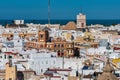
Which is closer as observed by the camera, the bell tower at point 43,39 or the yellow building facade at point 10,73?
the yellow building facade at point 10,73

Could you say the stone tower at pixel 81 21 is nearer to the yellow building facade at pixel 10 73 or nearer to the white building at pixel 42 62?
the white building at pixel 42 62

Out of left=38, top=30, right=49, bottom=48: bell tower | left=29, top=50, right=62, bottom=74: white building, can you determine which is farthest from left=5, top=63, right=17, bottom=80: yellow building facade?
left=38, top=30, right=49, bottom=48: bell tower

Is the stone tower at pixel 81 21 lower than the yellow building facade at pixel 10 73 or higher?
higher

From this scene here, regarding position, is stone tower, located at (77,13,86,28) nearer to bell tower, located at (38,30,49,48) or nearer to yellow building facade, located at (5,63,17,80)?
bell tower, located at (38,30,49,48)

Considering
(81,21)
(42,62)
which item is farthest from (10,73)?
(81,21)

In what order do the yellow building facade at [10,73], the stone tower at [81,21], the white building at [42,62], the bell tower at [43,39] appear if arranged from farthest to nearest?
1. the stone tower at [81,21]
2. the bell tower at [43,39]
3. the white building at [42,62]
4. the yellow building facade at [10,73]

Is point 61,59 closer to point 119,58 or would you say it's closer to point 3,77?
point 119,58

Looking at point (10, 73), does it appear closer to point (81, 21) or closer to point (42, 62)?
point (42, 62)

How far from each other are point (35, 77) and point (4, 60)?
828cm

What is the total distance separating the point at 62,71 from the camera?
3512 centimetres

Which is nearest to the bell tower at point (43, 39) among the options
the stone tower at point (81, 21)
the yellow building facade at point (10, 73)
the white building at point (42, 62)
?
the white building at point (42, 62)

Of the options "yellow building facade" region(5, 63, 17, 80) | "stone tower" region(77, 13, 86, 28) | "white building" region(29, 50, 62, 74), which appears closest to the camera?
"yellow building facade" region(5, 63, 17, 80)

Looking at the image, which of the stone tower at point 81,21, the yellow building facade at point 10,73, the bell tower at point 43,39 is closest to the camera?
the yellow building facade at point 10,73

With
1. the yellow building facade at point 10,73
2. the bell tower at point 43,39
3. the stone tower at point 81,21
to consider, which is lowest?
the yellow building facade at point 10,73
